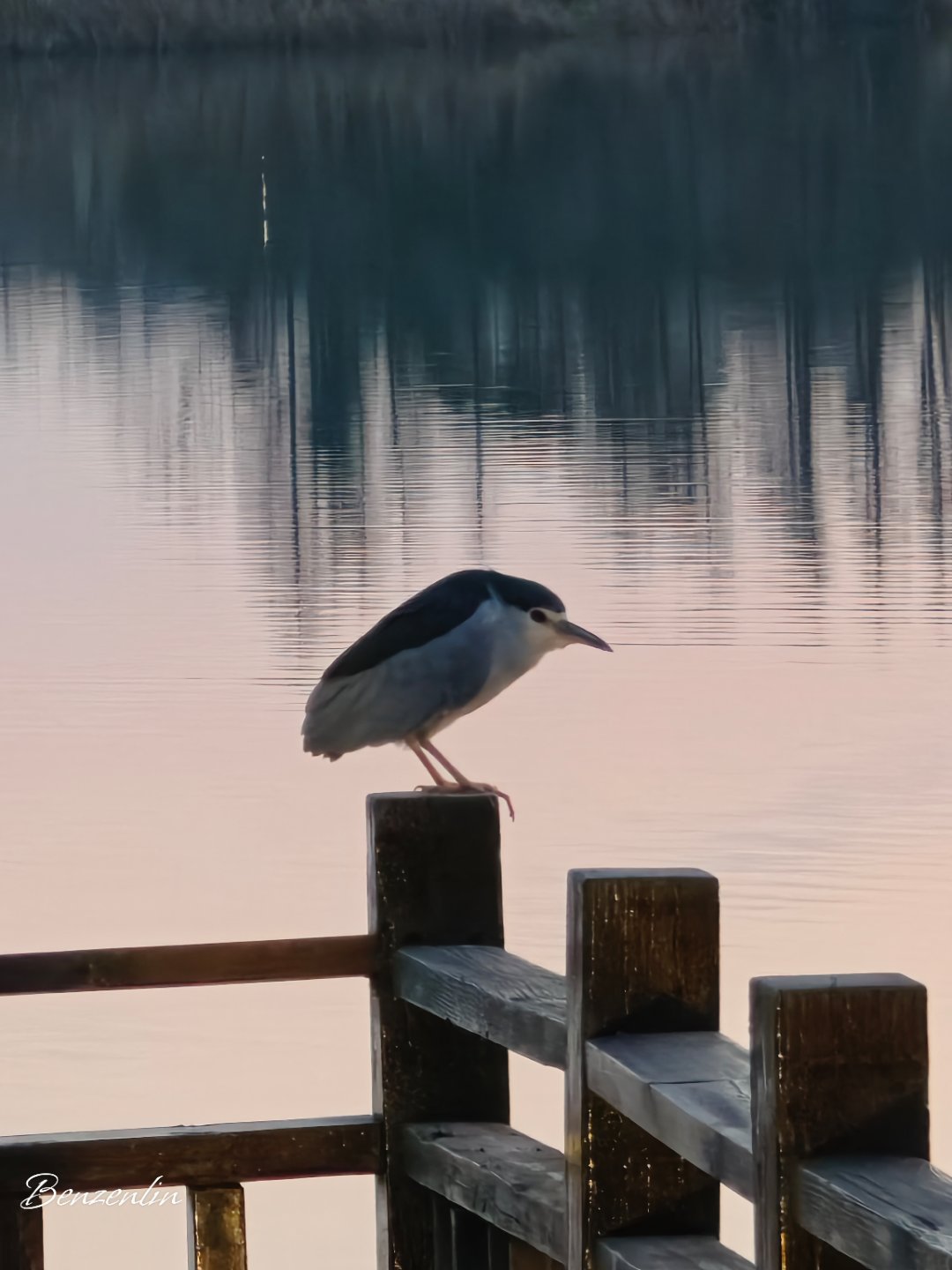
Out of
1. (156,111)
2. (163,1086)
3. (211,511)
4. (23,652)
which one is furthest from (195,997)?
(156,111)

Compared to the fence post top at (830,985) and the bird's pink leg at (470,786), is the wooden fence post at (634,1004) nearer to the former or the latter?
the fence post top at (830,985)

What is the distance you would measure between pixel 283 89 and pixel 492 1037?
4349 centimetres

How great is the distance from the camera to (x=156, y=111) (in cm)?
4188

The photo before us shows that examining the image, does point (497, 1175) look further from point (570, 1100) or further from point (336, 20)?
point (336, 20)

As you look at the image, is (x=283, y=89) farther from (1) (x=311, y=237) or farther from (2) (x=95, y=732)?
(2) (x=95, y=732)

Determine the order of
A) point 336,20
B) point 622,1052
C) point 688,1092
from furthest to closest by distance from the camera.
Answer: point 336,20 → point 622,1052 → point 688,1092

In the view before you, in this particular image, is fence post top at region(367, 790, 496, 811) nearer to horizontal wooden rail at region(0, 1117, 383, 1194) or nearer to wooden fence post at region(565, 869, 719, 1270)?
horizontal wooden rail at region(0, 1117, 383, 1194)

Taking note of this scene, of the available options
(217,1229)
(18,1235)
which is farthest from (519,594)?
(18,1235)

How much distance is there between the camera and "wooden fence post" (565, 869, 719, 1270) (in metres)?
2.56

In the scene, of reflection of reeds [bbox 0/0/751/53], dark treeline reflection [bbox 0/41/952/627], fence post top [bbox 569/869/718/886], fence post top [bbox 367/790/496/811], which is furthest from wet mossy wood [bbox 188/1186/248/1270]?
reflection of reeds [bbox 0/0/751/53]

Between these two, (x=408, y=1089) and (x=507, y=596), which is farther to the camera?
(x=507, y=596)

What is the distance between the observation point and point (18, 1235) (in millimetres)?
3051

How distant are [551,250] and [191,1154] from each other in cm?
2229

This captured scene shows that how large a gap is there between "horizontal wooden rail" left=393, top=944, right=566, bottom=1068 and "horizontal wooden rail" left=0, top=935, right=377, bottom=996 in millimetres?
95
